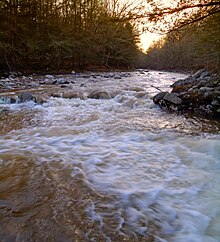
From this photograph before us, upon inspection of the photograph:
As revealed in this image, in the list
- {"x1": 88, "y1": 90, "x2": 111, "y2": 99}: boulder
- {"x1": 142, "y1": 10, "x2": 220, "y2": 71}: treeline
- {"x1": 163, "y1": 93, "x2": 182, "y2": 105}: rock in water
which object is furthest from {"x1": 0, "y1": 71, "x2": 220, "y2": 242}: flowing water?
{"x1": 88, "y1": 90, "x2": 111, "y2": 99}: boulder

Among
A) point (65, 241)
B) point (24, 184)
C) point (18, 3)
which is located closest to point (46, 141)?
point (24, 184)

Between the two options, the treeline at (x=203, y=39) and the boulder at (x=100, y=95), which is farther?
the boulder at (x=100, y=95)

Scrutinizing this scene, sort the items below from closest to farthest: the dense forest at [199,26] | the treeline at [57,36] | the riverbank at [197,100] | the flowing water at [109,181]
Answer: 1. the flowing water at [109,181]
2. the dense forest at [199,26]
3. the riverbank at [197,100]
4. the treeline at [57,36]

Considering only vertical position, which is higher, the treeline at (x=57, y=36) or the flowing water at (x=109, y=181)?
the treeline at (x=57, y=36)

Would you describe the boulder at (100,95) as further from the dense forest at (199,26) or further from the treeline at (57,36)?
the treeline at (57,36)

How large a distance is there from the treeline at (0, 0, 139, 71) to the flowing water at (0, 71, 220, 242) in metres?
8.17

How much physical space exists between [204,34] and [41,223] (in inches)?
241

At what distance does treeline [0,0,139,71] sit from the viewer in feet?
49.8

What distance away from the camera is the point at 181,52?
27.2 m

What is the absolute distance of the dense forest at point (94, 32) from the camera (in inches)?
208

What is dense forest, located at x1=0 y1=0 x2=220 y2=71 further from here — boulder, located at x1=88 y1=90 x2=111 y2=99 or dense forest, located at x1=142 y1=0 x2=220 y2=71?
boulder, located at x1=88 y1=90 x2=111 y2=99

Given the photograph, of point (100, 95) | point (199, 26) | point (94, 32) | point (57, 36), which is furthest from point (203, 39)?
point (94, 32)

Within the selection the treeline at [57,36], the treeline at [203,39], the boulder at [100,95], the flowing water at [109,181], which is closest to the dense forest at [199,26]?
the treeline at [203,39]

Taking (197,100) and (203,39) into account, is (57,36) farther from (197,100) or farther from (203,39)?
(197,100)
